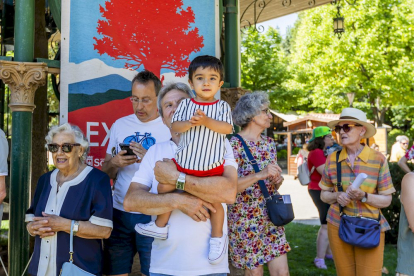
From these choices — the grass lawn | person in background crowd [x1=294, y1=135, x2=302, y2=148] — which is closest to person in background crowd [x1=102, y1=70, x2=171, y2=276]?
the grass lawn

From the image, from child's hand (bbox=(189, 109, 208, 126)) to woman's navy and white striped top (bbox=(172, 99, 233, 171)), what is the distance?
0.11m

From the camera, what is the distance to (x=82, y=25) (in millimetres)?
3816

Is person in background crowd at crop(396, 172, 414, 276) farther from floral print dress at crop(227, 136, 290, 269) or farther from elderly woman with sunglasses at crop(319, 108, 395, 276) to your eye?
floral print dress at crop(227, 136, 290, 269)

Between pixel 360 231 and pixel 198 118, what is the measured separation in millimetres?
2111

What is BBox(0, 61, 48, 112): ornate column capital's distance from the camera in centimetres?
341

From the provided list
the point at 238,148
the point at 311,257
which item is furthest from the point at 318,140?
the point at 238,148

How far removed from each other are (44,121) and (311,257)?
15.2ft

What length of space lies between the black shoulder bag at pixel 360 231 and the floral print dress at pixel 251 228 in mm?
611

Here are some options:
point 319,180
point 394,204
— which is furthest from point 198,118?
point 394,204

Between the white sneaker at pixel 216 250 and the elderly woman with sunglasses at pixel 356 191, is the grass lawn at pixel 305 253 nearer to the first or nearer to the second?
the elderly woman with sunglasses at pixel 356 191

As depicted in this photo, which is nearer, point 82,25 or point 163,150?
point 163,150

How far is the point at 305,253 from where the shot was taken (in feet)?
23.5

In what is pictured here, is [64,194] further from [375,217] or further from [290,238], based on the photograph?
[290,238]

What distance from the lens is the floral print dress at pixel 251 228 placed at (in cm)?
344
